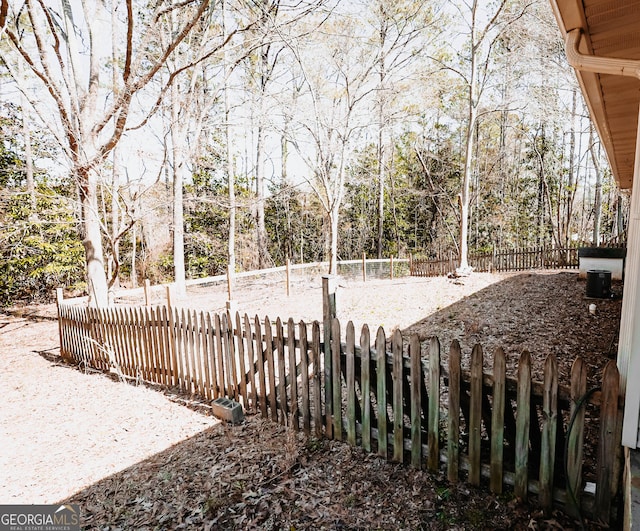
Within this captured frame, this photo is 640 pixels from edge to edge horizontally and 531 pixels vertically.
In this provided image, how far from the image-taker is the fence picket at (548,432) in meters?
2.07

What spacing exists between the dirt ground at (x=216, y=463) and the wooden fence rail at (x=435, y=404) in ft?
0.57

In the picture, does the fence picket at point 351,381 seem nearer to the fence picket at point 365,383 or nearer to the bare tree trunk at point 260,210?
the fence picket at point 365,383

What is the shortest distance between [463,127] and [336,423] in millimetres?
22499

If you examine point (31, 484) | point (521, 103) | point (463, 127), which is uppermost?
point (463, 127)

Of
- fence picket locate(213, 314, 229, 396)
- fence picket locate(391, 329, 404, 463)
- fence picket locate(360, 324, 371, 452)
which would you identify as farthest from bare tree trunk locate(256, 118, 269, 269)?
fence picket locate(391, 329, 404, 463)

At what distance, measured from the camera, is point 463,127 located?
2125 cm

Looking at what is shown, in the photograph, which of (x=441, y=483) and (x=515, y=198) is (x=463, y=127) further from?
(x=441, y=483)

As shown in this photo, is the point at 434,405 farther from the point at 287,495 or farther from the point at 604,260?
the point at 604,260

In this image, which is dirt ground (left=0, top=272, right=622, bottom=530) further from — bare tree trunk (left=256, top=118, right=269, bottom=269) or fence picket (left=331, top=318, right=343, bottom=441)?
bare tree trunk (left=256, top=118, right=269, bottom=269)

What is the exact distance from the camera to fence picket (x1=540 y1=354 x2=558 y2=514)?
2.07 m

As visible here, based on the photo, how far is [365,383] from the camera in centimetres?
290

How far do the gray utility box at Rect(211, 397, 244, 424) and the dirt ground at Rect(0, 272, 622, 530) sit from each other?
112 millimetres

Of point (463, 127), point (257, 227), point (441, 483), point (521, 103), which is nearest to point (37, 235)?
point (257, 227)

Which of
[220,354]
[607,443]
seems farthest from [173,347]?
[607,443]
